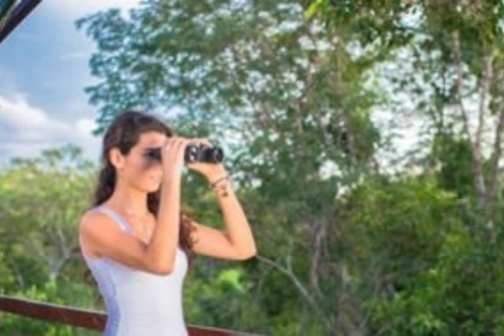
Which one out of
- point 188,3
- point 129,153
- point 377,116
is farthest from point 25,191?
point 129,153

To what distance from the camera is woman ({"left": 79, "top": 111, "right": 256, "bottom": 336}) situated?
1.07 m

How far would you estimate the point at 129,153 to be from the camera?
117cm

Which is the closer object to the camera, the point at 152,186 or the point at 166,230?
the point at 166,230

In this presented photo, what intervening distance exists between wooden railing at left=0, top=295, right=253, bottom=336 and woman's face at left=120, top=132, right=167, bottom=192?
22.3 inches

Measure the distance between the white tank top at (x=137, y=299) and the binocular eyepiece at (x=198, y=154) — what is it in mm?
78

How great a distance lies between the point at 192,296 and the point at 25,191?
1466 millimetres

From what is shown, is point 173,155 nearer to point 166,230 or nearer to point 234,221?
point 166,230

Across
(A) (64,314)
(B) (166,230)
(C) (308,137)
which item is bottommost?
(A) (64,314)

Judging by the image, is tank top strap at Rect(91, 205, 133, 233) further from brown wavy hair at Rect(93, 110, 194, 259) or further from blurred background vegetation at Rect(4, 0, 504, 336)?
blurred background vegetation at Rect(4, 0, 504, 336)

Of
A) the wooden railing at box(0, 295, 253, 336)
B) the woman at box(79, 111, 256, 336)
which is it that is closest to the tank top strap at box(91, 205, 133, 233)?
the woman at box(79, 111, 256, 336)

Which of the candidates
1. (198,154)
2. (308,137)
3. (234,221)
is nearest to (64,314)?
(234,221)

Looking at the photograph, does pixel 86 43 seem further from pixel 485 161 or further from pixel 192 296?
pixel 485 161

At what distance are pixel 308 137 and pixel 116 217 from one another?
5.42 meters

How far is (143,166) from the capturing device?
3.78 feet
